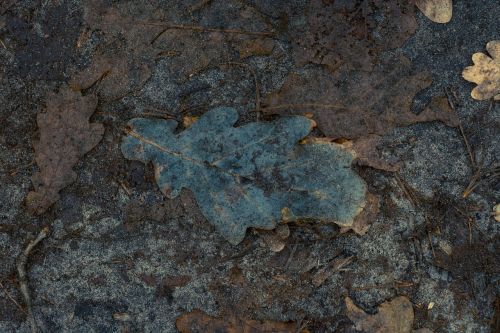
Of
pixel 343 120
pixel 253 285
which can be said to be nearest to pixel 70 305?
pixel 253 285

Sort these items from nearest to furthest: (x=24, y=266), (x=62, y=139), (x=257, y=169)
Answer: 1. (x=257, y=169)
2. (x=62, y=139)
3. (x=24, y=266)

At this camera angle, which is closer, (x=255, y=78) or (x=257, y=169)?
(x=257, y=169)

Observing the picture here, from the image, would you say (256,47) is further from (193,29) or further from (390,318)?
(390,318)

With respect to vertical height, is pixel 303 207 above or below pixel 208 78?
below

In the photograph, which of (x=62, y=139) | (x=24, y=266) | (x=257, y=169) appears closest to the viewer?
(x=257, y=169)

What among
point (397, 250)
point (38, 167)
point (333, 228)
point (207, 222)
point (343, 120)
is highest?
point (38, 167)

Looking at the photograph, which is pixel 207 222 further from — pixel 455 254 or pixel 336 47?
pixel 455 254

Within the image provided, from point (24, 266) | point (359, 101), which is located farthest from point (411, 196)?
point (24, 266)
